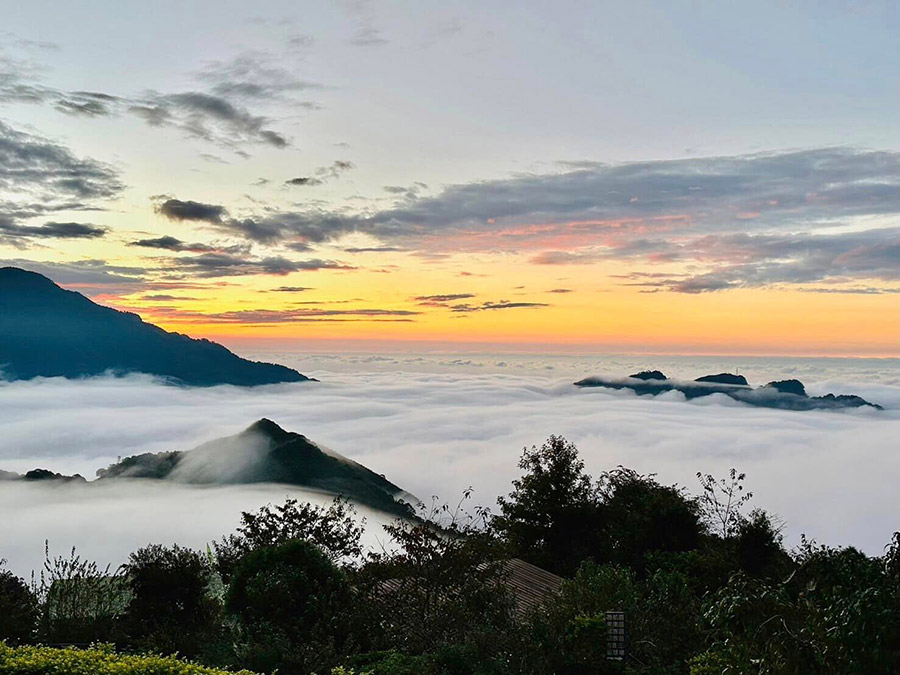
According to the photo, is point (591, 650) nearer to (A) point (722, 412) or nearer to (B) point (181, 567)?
(B) point (181, 567)

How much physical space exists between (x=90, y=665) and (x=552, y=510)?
30429mm

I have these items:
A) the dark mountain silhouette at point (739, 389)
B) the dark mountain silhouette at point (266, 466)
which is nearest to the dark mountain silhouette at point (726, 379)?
the dark mountain silhouette at point (739, 389)

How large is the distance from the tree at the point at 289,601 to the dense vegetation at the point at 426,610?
0.13ft

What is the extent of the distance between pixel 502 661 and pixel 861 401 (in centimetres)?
16657

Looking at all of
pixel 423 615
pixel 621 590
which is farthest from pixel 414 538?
pixel 621 590

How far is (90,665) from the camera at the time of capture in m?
10.2

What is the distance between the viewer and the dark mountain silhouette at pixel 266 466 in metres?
117

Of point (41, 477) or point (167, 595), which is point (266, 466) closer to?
point (41, 477)

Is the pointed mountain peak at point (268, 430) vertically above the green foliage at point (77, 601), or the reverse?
the green foliage at point (77, 601)

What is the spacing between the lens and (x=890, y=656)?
805cm

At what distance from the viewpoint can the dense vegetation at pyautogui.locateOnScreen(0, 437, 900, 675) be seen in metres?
9.23

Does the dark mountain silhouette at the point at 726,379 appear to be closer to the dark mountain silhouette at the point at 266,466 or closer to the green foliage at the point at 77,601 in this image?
the dark mountain silhouette at the point at 266,466

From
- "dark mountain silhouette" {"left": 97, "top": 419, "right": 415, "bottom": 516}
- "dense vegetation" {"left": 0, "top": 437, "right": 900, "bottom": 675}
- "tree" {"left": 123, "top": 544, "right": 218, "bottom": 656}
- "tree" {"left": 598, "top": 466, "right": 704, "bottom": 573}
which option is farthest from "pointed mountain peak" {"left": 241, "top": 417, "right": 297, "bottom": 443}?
"tree" {"left": 123, "top": 544, "right": 218, "bottom": 656}

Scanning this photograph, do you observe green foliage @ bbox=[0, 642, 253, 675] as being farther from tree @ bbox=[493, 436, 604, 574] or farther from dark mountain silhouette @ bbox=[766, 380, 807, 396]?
dark mountain silhouette @ bbox=[766, 380, 807, 396]
